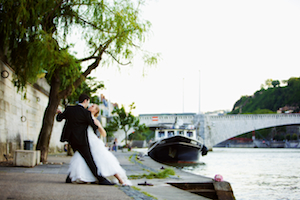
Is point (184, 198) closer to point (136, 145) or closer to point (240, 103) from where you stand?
point (136, 145)

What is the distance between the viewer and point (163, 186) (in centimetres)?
723

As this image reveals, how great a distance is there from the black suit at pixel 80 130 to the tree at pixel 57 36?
5.22 m

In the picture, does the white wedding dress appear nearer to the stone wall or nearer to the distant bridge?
the stone wall

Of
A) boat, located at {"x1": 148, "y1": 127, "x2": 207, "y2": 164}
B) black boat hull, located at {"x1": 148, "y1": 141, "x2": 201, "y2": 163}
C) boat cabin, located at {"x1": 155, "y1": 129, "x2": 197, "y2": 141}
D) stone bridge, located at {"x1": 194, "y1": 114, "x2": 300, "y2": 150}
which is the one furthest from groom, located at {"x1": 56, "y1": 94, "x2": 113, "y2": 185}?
stone bridge, located at {"x1": 194, "y1": 114, "x2": 300, "y2": 150}

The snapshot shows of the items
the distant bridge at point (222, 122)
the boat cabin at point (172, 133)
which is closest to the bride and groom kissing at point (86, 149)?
the boat cabin at point (172, 133)

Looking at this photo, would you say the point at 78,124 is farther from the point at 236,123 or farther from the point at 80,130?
the point at 236,123

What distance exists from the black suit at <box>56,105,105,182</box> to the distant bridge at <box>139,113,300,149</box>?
6539 centimetres

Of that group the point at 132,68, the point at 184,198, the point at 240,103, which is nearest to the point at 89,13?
the point at 132,68

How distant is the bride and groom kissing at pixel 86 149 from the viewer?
5.82 m

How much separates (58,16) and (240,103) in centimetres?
18997

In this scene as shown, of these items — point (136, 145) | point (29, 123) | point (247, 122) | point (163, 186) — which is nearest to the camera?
point (163, 186)

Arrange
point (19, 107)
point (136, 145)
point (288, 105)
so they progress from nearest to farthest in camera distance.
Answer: point (19, 107)
point (136, 145)
point (288, 105)

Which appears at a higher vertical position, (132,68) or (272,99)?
(272,99)

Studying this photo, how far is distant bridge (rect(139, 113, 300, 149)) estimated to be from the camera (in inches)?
2813
